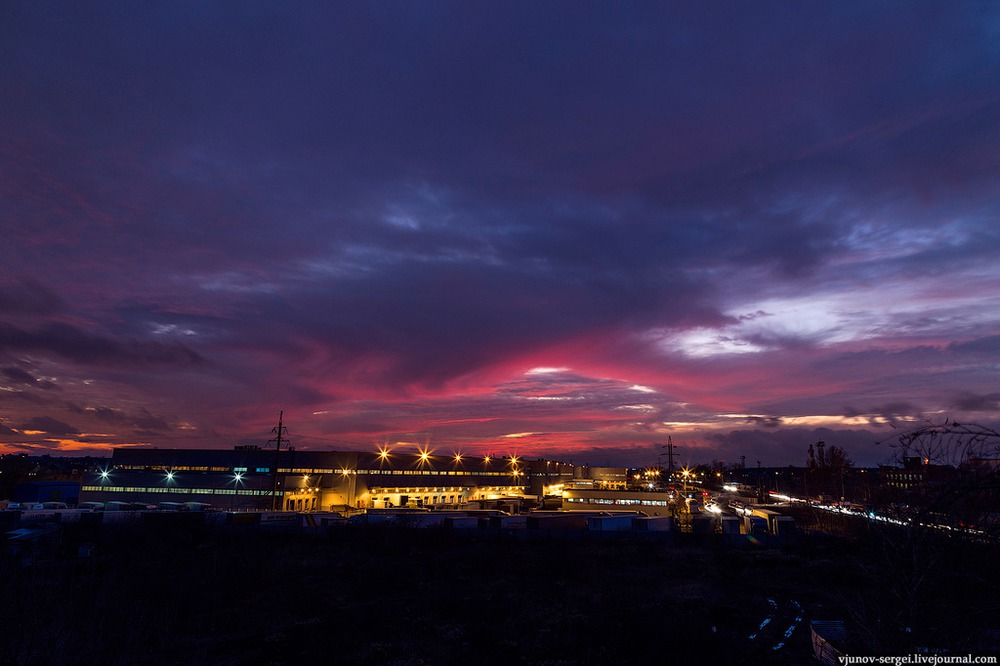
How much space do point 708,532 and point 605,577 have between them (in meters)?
25.3

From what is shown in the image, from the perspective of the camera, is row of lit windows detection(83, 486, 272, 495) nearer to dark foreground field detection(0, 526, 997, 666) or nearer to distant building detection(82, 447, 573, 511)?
distant building detection(82, 447, 573, 511)

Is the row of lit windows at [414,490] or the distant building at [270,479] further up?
the distant building at [270,479]

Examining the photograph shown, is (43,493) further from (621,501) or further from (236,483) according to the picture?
(621,501)

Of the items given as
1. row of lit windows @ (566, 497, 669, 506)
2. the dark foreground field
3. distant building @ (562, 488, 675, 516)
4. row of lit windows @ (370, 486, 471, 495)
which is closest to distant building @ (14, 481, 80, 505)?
row of lit windows @ (370, 486, 471, 495)

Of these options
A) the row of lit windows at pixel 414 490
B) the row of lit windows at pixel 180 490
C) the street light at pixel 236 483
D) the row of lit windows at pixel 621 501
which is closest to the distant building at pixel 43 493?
the row of lit windows at pixel 180 490

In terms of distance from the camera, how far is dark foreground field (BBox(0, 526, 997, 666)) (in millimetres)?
20741

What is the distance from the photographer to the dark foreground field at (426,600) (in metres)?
20.7

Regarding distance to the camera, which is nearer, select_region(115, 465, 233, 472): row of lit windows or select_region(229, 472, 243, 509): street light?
select_region(229, 472, 243, 509): street light

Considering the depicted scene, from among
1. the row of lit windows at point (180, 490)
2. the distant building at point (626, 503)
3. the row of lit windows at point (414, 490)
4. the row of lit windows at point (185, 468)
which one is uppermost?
the row of lit windows at point (185, 468)

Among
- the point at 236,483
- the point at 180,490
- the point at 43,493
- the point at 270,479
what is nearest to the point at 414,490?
the point at 270,479

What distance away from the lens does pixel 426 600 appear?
34125 mm

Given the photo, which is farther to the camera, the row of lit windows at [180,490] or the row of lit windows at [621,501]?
the row of lit windows at [621,501]

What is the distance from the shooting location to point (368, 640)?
25.9 metres

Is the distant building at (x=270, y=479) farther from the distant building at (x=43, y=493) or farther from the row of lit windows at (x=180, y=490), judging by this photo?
the distant building at (x=43, y=493)
